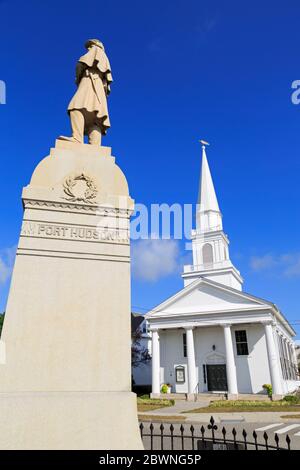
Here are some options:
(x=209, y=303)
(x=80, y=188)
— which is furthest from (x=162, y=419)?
(x=209, y=303)

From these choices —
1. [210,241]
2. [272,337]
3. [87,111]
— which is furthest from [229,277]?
[87,111]

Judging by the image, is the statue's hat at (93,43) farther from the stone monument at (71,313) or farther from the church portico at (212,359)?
the church portico at (212,359)

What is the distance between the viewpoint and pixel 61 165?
4988 millimetres

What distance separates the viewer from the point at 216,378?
98.8 feet

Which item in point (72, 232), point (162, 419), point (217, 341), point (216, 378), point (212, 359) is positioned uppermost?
point (217, 341)

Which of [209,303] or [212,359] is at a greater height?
[209,303]

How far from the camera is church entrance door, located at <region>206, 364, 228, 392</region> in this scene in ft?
97.8

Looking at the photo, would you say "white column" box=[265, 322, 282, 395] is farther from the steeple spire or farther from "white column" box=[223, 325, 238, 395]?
the steeple spire

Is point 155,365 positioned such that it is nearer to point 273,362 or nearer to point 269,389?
point 269,389

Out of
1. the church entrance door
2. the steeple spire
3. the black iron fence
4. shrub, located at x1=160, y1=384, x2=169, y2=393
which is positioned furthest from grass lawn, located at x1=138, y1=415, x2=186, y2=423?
the steeple spire

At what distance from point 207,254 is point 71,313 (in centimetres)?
3481

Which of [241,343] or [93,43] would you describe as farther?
[241,343]

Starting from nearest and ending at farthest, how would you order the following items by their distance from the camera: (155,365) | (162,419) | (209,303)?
1. (162,419)
2. (155,365)
3. (209,303)
